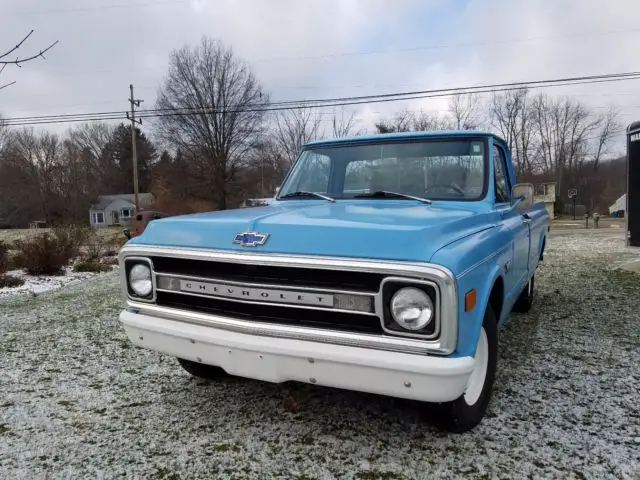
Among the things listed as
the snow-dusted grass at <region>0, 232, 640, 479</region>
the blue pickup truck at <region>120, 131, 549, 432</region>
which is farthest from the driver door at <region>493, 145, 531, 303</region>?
the snow-dusted grass at <region>0, 232, 640, 479</region>

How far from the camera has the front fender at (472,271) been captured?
1949 millimetres

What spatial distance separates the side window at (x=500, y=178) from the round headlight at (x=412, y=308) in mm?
1721

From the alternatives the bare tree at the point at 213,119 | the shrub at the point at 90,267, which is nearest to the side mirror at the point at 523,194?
the shrub at the point at 90,267

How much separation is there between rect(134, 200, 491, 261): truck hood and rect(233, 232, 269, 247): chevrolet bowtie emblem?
0.02 metres

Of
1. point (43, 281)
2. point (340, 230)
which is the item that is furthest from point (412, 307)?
point (43, 281)

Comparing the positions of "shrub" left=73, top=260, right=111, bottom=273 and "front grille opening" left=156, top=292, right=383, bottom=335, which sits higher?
"front grille opening" left=156, top=292, right=383, bottom=335

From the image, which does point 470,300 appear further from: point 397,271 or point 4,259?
point 4,259

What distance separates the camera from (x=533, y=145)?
170 feet

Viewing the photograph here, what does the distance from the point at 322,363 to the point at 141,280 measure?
4.19 ft

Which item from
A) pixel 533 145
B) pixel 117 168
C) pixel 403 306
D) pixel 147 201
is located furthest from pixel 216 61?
pixel 403 306

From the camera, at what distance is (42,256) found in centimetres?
974

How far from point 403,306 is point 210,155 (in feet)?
133

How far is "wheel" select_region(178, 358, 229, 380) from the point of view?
3248mm

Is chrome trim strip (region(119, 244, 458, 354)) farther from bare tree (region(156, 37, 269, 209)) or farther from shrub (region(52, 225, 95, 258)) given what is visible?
bare tree (region(156, 37, 269, 209))
